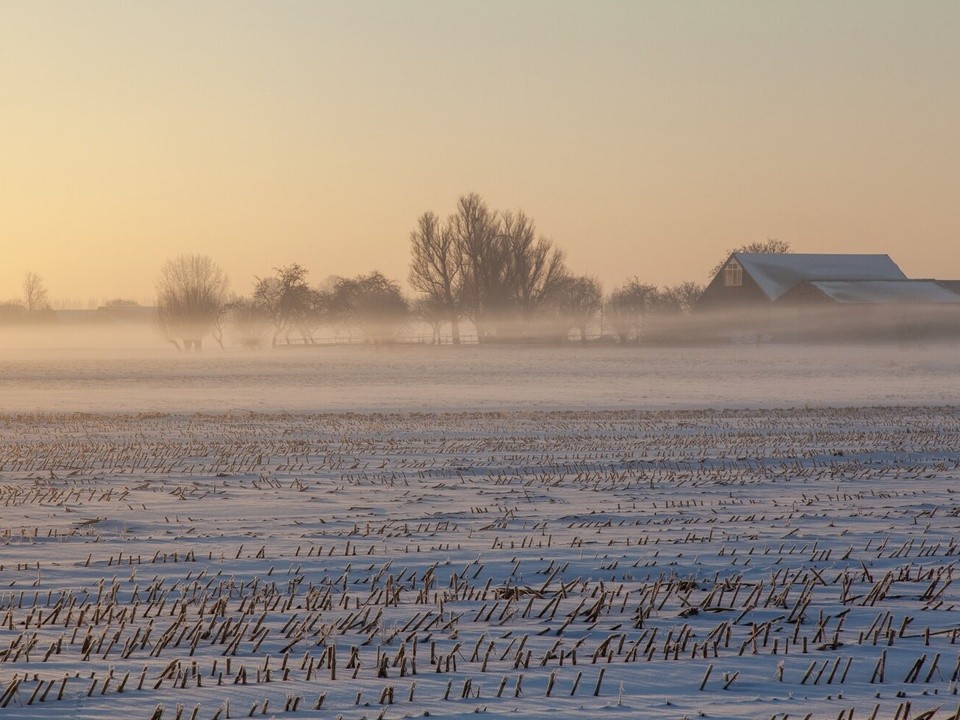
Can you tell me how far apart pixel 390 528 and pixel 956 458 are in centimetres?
1042

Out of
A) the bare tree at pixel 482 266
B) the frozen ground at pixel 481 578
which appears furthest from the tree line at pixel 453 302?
the frozen ground at pixel 481 578

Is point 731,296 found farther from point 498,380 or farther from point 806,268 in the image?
point 498,380

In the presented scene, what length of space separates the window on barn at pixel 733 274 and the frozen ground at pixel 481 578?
5903cm

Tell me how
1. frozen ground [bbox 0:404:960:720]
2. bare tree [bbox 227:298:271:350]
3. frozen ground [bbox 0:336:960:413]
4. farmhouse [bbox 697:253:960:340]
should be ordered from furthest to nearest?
bare tree [bbox 227:298:271:350], farmhouse [bbox 697:253:960:340], frozen ground [bbox 0:336:960:413], frozen ground [bbox 0:404:960:720]

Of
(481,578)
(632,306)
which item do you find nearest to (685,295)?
(632,306)

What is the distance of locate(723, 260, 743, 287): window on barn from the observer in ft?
262

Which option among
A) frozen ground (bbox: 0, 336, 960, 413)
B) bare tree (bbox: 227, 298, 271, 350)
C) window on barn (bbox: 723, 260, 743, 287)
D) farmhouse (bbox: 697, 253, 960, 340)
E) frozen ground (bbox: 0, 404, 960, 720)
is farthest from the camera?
bare tree (bbox: 227, 298, 271, 350)

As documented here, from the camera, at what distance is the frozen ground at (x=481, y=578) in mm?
5797

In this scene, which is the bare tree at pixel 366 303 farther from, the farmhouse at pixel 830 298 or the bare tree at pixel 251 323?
the farmhouse at pixel 830 298

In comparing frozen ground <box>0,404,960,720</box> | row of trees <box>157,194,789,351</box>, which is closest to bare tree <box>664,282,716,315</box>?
row of trees <box>157,194,789,351</box>

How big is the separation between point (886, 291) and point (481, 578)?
71997mm

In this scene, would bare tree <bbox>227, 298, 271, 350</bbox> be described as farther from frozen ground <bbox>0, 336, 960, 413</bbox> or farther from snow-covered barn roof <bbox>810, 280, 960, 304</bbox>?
snow-covered barn roof <bbox>810, 280, 960, 304</bbox>

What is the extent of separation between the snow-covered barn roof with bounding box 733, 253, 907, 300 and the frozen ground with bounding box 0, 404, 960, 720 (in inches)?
2284

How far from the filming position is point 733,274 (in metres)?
80.2
